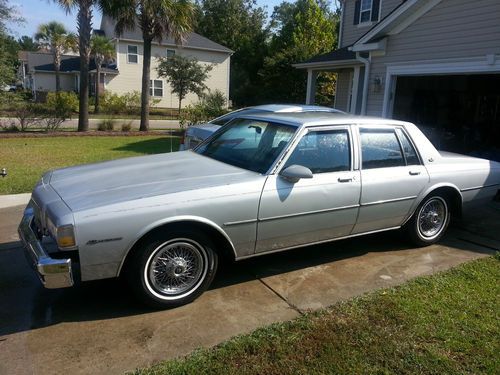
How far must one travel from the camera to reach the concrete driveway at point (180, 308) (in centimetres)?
315

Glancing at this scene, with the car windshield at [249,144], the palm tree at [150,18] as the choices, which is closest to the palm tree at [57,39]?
the palm tree at [150,18]

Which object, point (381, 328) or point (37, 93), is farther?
point (37, 93)

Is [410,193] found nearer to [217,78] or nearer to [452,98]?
[452,98]

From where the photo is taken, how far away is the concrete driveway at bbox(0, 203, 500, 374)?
3152 millimetres

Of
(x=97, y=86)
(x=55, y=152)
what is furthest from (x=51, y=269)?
(x=97, y=86)

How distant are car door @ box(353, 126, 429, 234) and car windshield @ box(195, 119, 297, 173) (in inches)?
36.9

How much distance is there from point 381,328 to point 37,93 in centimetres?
3926

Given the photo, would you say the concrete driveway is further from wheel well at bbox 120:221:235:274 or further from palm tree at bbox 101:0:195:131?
palm tree at bbox 101:0:195:131

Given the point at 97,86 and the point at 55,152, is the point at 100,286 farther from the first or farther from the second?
the point at 97,86

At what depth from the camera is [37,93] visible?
36.9m

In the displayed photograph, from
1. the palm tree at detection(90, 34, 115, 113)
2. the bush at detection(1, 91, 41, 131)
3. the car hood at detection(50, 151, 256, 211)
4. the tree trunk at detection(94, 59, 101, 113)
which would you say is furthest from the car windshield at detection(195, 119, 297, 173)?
the palm tree at detection(90, 34, 115, 113)

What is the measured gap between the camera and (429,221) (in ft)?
17.9

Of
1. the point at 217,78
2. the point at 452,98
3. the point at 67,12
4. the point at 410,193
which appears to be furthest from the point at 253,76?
the point at 410,193

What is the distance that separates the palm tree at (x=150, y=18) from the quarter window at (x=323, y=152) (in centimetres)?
1569
